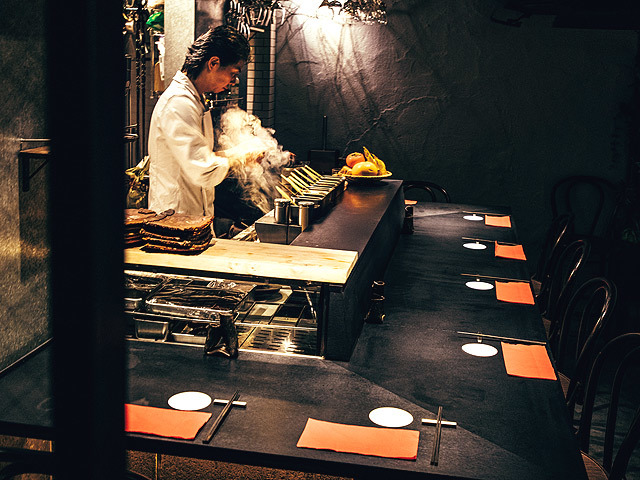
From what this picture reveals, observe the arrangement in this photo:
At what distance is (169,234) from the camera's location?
7.61 ft

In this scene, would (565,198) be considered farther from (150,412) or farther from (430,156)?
(150,412)

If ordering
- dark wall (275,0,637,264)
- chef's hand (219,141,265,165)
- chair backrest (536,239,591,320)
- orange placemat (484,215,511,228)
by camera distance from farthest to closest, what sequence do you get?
1. dark wall (275,0,637,264)
2. orange placemat (484,215,511,228)
3. chef's hand (219,141,265,165)
4. chair backrest (536,239,591,320)

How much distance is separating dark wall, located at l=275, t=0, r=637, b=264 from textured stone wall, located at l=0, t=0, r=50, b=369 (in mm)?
3991

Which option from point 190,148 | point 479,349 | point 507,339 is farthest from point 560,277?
point 190,148

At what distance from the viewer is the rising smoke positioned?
3668mm

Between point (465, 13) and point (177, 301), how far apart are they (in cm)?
478

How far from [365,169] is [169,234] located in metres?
2.24

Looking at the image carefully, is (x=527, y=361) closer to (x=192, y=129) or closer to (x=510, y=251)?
(x=510, y=251)

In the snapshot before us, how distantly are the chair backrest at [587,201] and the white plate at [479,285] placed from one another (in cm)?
324

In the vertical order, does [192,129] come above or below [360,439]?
above

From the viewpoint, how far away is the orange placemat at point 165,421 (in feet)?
5.64

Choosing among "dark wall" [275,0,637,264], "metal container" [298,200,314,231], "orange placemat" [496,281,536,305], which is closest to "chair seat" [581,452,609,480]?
"orange placemat" [496,281,536,305]

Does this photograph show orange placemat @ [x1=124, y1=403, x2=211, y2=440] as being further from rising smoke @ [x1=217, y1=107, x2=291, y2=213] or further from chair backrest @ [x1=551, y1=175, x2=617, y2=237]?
chair backrest @ [x1=551, y1=175, x2=617, y2=237]

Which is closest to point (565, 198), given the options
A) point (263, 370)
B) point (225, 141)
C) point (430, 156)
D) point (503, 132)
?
point (503, 132)
